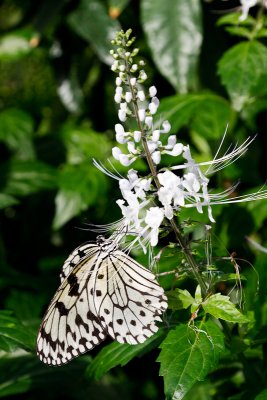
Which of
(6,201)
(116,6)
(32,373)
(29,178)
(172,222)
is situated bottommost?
(32,373)

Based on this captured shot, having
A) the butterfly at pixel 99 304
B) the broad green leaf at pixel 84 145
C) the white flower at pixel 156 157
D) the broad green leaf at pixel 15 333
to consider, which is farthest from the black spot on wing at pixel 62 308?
the broad green leaf at pixel 84 145

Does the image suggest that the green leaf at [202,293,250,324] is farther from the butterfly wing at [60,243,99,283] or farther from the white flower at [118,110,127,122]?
the white flower at [118,110,127,122]

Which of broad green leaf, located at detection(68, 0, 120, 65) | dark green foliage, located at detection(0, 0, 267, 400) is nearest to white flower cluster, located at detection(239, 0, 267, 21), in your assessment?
dark green foliage, located at detection(0, 0, 267, 400)

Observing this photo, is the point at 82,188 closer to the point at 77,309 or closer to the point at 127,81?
the point at 77,309

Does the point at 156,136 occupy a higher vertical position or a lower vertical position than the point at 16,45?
higher

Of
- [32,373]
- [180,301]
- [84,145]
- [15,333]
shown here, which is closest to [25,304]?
[32,373]

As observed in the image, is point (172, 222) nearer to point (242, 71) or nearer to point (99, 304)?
point (99, 304)

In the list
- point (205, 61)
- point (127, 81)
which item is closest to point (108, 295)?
point (127, 81)

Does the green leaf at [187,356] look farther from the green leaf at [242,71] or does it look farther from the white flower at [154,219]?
the green leaf at [242,71]

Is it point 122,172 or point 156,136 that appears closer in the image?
point 156,136
